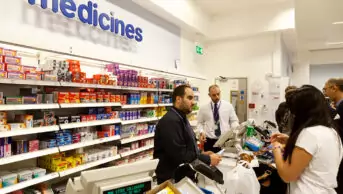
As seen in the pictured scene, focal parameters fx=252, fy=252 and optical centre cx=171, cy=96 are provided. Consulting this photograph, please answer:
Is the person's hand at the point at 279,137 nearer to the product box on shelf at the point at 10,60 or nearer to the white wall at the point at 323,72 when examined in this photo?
the product box on shelf at the point at 10,60

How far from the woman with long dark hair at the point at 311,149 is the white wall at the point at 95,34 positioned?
2.42 m

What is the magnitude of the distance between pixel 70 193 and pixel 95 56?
248 centimetres

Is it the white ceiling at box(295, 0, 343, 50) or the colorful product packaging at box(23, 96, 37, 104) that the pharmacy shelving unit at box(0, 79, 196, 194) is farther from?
the white ceiling at box(295, 0, 343, 50)

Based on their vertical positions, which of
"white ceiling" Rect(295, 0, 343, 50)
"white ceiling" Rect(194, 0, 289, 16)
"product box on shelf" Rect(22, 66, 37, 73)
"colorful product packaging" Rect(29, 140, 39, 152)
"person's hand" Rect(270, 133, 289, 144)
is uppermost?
"white ceiling" Rect(194, 0, 289, 16)

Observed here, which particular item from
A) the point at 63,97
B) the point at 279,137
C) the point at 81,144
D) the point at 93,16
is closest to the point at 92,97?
the point at 63,97

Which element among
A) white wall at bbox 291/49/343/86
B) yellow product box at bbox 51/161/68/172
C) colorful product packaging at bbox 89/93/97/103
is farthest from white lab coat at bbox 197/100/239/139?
white wall at bbox 291/49/343/86

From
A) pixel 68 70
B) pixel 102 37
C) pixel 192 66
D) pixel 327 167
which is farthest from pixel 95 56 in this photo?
pixel 192 66

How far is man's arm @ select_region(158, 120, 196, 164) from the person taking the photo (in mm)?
2162

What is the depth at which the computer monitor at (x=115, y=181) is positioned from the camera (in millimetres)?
982

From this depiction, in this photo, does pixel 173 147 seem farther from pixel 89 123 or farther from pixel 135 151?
pixel 135 151

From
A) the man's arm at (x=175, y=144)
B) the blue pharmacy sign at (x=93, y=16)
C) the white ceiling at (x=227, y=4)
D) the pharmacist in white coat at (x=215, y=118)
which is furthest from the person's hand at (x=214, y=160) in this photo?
the white ceiling at (x=227, y=4)

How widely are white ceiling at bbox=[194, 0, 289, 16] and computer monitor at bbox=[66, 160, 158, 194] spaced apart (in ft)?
20.6

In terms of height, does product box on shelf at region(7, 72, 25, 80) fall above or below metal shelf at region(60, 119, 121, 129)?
above

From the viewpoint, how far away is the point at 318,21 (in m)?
5.72
